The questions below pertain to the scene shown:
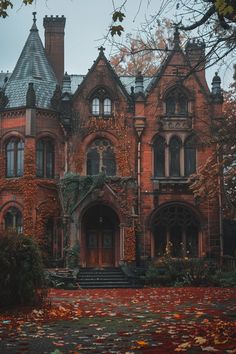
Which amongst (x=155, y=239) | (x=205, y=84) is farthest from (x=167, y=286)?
(x=205, y=84)

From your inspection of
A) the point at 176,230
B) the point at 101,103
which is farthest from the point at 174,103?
the point at 176,230

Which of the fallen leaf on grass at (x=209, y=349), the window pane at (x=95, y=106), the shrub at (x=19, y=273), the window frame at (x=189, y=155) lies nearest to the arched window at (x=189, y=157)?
the window frame at (x=189, y=155)

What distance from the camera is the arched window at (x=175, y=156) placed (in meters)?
31.6

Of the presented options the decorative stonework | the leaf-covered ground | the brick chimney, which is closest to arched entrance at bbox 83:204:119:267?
the decorative stonework

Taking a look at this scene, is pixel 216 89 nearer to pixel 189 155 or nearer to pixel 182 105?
pixel 182 105

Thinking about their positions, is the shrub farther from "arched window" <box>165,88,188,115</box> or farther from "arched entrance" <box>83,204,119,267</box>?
"arched window" <box>165,88,188,115</box>

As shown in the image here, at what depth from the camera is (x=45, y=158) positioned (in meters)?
31.5

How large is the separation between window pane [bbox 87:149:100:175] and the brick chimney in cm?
624

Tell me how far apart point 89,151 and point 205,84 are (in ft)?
27.2

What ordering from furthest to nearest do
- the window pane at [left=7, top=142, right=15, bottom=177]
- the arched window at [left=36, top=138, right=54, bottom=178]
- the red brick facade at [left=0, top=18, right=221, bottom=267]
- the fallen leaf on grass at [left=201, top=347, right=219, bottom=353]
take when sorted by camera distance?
the window pane at [left=7, top=142, right=15, bottom=177] → the arched window at [left=36, top=138, right=54, bottom=178] → the red brick facade at [left=0, top=18, right=221, bottom=267] → the fallen leaf on grass at [left=201, top=347, right=219, bottom=353]

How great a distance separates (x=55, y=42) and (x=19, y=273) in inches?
1001

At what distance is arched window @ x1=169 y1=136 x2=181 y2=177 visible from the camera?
3162 centimetres

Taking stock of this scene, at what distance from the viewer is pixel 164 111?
3197 centimetres

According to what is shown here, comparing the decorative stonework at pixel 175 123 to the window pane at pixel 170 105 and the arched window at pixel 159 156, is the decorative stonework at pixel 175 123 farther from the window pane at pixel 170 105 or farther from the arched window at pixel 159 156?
the arched window at pixel 159 156
